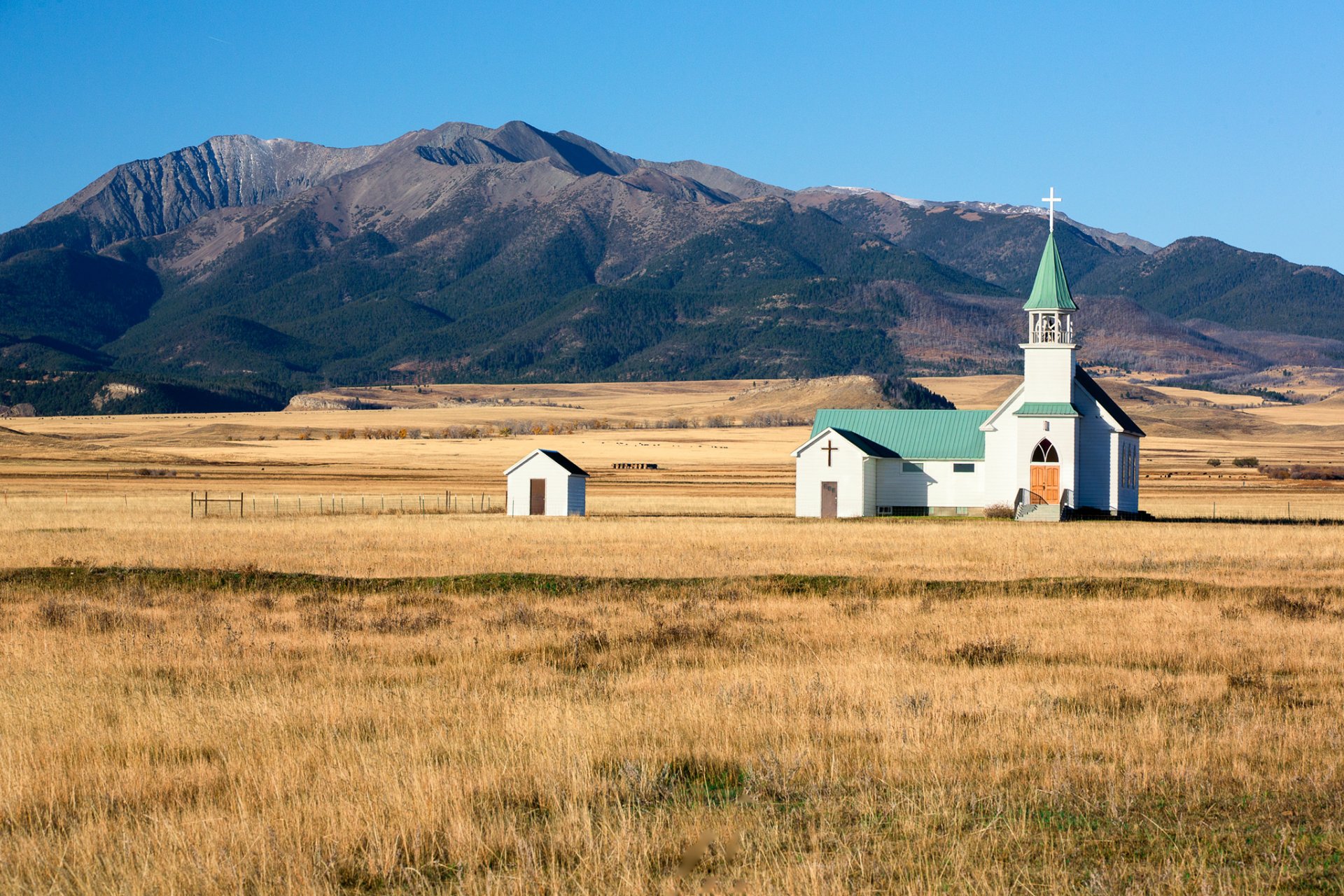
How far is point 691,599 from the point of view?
84.1 ft

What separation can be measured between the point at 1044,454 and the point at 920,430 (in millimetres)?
6432

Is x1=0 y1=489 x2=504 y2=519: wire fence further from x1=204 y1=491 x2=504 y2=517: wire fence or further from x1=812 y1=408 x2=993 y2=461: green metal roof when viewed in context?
x1=812 y1=408 x2=993 y2=461: green metal roof

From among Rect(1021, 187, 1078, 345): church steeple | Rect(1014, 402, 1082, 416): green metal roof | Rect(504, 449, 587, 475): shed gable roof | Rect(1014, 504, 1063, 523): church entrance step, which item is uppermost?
Rect(1021, 187, 1078, 345): church steeple

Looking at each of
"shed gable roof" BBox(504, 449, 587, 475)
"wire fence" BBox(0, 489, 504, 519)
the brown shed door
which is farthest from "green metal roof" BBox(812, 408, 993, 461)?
"wire fence" BBox(0, 489, 504, 519)

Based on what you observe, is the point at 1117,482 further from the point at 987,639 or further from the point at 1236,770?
the point at 1236,770

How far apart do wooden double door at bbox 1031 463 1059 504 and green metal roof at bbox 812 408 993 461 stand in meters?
2.67

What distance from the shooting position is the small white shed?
60281 mm

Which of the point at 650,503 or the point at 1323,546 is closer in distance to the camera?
the point at 1323,546

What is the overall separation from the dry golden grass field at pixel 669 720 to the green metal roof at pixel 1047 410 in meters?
19.9

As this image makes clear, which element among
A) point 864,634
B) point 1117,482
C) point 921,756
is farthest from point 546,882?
point 1117,482

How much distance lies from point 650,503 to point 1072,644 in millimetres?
48737

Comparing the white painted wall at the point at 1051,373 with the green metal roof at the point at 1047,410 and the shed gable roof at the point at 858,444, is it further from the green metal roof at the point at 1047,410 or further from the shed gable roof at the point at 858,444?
the shed gable roof at the point at 858,444

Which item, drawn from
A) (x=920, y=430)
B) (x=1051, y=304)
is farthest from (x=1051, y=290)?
(x=920, y=430)

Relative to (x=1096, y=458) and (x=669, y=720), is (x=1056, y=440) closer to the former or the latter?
(x=1096, y=458)
